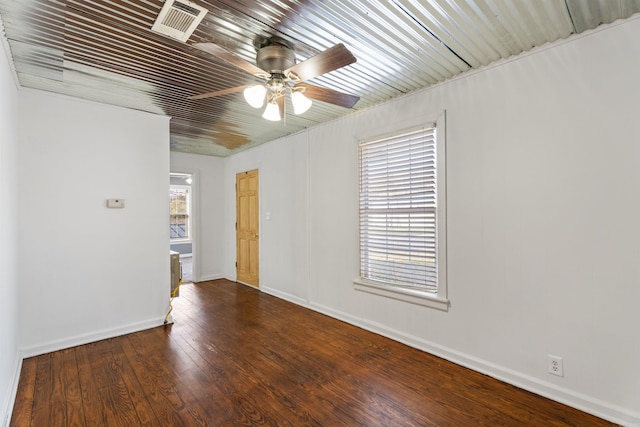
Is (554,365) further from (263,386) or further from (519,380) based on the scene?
(263,386)

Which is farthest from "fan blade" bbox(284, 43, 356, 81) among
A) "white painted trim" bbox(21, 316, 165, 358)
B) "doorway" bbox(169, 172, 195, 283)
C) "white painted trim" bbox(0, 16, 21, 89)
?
"doorway" bbox(169, 172, 195, 283)

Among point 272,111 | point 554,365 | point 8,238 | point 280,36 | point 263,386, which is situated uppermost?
point 280,36

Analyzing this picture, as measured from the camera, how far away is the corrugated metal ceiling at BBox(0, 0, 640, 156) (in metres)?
1.79

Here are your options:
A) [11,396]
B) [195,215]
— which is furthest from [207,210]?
[11,396]

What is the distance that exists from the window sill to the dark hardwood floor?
1.49 ft

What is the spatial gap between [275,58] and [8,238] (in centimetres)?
231

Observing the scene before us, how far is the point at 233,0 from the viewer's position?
1699 millimetres

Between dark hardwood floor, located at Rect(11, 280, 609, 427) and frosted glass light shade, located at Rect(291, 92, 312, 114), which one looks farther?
frosted glass light shade, located at Rect(291, 92, 312, 114)

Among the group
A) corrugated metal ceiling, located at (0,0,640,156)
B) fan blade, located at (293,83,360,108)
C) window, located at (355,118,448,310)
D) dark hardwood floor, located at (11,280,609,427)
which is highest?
corrugated metal ceiling, located at (0,0,640,156)

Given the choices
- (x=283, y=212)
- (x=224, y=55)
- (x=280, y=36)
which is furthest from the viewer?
(x=283, y=212)

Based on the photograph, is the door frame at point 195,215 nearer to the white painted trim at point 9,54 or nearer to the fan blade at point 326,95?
the white painted trim at point 9,54

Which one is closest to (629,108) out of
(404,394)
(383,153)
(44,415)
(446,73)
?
(446,73)

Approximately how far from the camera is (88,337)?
317cm

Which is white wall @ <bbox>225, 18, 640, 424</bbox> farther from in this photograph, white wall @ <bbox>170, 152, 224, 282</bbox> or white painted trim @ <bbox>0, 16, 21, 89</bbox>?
white wall @ <bbox>170, 152, 224, 282</bbox>
